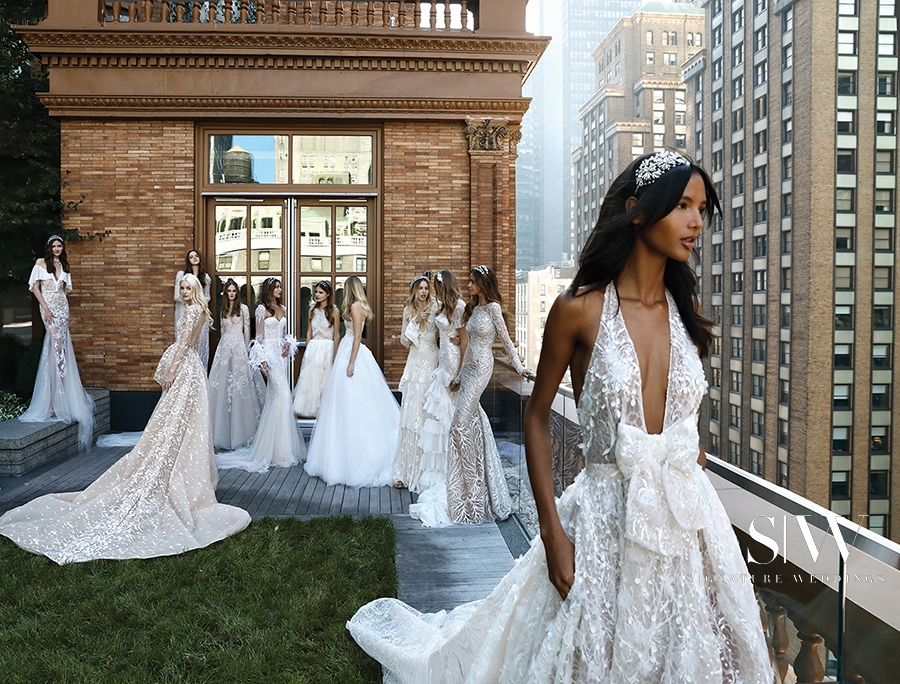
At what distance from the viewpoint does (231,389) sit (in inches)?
412

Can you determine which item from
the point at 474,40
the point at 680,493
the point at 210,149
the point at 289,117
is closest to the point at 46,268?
the point at 210,149

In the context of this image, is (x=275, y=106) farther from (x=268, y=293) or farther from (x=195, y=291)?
(x=195, y=291)

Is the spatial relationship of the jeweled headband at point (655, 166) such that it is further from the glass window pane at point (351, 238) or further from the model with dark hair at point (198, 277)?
the glass window pane at point (351, 238)

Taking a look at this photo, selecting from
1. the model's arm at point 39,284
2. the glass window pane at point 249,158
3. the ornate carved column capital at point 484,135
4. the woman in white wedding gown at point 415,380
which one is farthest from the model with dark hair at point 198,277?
the ornate carved column capital at point 484,135

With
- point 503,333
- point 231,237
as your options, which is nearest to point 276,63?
point 231,237

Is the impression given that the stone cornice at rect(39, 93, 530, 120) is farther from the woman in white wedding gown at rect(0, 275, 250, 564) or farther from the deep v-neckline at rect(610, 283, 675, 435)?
the deep v-neckline at rect(610, 283, 675, 435)

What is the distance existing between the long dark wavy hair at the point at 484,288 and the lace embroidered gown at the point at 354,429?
2206mm

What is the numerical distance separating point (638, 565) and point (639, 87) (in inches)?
4799

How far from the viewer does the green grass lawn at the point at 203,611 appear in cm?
374

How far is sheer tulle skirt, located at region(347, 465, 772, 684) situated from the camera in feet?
6.28

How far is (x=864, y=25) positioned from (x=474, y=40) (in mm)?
98776

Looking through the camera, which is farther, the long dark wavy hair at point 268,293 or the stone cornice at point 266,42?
the stone cornice at point 266,42

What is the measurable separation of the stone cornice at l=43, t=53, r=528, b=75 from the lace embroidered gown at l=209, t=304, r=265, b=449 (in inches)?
162

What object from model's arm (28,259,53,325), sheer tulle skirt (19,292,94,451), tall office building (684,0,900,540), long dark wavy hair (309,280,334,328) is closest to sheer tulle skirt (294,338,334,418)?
long dark wavy hair (309,280,334,328)
